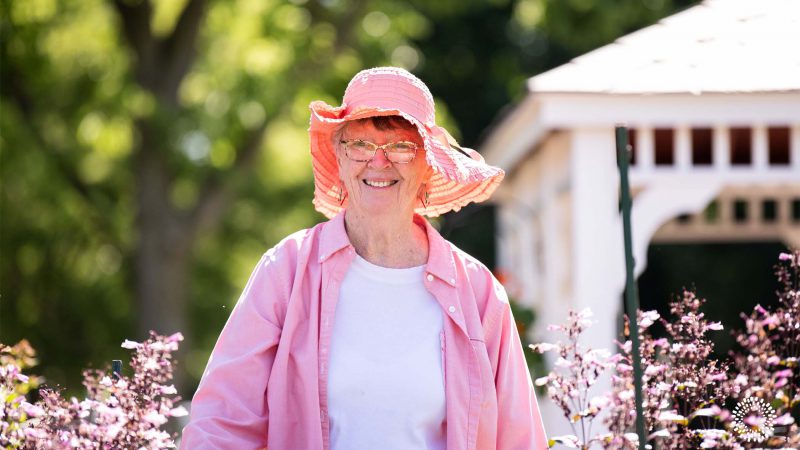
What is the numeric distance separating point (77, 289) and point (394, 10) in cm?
701

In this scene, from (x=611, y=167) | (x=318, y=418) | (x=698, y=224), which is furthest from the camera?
(x=698, y=224)

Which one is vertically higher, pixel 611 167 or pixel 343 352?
pixel 611 167

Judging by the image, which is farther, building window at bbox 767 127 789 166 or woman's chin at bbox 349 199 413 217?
building window at bbox 767 127 789 166

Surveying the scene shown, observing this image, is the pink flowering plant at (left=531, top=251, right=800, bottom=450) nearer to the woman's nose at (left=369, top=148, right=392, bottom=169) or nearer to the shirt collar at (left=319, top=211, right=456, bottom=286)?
the shirt collar at (left=319, top=211, right=456, bottom=286)

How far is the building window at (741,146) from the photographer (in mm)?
6227

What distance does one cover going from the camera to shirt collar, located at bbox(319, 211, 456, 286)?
129 inches

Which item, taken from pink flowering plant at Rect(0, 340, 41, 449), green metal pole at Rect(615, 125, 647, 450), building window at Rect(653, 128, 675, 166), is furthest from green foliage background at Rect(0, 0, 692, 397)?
green metal pole at Rect(615, 125, 647, 450)

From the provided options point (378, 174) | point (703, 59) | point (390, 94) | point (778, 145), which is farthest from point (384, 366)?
point (778, 145)

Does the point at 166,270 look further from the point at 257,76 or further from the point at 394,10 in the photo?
the point at 394,10

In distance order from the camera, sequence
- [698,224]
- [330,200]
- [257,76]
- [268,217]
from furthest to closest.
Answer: [268,217], [257,76], [698,224], [330,200]

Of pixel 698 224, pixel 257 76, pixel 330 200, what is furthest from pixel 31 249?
pixel 330 200

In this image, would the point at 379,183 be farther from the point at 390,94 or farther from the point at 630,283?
the point at 630,283

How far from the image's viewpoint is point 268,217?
1875 centimetres

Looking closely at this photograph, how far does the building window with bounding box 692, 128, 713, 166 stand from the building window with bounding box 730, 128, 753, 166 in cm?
12
